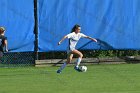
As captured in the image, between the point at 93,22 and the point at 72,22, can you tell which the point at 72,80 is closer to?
the point at 72,22

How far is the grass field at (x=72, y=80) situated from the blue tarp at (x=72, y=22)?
2.97 feet

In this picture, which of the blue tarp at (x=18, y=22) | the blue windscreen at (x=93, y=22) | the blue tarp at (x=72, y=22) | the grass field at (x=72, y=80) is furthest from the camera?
the blue windscreen at (x=93, y=22)

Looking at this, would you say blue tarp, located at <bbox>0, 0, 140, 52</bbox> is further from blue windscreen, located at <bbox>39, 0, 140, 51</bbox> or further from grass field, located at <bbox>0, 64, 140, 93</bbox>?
grass field, located at <bbox>0, 64, 140, 93</bbox>

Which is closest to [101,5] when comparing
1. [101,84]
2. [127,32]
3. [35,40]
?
[127,32]

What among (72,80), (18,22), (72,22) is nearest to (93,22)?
(72,22)

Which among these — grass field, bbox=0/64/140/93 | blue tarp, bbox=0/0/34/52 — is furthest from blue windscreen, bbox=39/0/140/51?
grass field, bbox=0/64/140/93

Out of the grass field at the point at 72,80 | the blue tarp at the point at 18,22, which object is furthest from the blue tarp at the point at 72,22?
the grass field at the point at 72,80

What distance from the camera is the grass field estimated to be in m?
10.5

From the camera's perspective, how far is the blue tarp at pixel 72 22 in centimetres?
1584

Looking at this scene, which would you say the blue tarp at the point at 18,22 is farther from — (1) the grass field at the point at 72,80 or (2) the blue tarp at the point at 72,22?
(1) the grass field at the point at 72,80

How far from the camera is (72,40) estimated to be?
569 inches

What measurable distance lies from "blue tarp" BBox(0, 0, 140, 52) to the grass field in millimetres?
907

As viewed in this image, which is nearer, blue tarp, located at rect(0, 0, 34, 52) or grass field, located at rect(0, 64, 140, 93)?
grass field, located at rect(0, 64, 140, 93)

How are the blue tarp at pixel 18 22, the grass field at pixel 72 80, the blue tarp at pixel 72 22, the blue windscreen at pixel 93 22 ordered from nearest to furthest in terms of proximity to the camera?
1. the grass field at pixel 72 80
2. the blue tarp at pixel 18 22
3. the blue tarp at pixel 72 22
4. the blue windscreen at pixel 93 22
